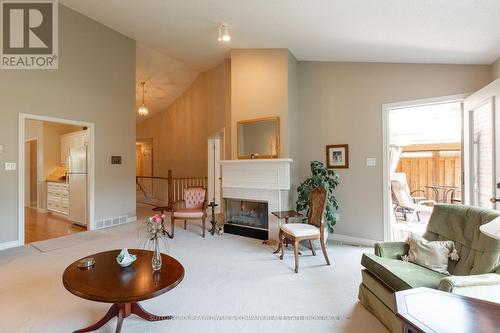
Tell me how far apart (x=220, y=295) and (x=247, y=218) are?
7.45 ft

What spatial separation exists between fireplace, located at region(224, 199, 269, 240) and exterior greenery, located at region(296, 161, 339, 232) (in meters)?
0.69

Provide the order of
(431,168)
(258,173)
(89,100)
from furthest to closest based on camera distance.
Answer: (431,168) < (89,100) < (258,173)

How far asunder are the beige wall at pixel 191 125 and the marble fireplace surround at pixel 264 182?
0.86 m

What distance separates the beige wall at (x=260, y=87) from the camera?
423 cm

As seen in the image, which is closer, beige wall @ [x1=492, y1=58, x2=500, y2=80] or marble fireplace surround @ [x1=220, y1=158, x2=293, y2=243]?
beige wall @ [x1=492, y1=58, x2=500, y2=80]

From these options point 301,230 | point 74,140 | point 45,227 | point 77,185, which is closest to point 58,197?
point 45,227

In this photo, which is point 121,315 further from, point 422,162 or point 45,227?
point 422,162

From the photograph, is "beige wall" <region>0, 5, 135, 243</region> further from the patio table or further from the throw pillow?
the patio table

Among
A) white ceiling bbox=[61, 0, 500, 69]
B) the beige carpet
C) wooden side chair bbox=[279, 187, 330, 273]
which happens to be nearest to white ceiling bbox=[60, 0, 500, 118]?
white ceiling bbox=[61, 0, 500, 69]

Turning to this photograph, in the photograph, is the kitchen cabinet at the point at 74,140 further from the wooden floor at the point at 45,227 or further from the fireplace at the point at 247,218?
the fireplace at the point at 247,218

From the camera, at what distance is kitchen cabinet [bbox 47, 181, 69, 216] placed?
5879 mm

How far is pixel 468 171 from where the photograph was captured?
3.04m

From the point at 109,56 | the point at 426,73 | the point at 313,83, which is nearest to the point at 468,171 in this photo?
the point at 426,73

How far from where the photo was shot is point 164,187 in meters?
7.79
